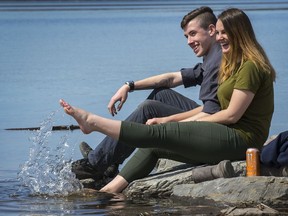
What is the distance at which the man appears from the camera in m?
8.95

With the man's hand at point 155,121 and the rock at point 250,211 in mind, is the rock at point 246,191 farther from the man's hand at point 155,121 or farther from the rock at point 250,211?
the man's hand at point 155,121

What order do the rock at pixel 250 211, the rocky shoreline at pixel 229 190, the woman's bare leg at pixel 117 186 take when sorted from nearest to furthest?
1. the rock at pixel 250 211
2. the rocky shoreline at pixel 229 190
3. the woman's bare leg at pixel 117 186

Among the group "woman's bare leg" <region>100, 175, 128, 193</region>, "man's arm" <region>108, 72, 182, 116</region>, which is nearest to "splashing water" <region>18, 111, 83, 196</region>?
"woman's bare leg" <region>100, 175, 128, 193</region>

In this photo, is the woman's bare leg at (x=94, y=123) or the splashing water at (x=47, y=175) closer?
the woman's bare leg at (x=94, y=123)

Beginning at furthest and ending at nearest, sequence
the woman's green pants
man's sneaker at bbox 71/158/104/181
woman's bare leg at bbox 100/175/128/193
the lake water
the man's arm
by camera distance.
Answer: the man's arm → man's sneaker at bbox 71/158/104/181 → woman's bare leg at bbox 100/175/128/193 → the lake water → the woman's green pants

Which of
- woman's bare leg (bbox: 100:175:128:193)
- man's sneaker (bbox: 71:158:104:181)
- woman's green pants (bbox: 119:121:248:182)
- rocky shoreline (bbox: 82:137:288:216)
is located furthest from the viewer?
man's sneaker (bbox: 71:158:104:181)

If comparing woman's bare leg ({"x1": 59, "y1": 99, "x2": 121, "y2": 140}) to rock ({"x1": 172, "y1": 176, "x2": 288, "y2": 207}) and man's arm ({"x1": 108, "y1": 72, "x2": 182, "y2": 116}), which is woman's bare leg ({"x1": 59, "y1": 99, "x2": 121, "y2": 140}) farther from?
man's arm ({"x1": 108, "y1": 72, "x2": 182, "y2": 116})

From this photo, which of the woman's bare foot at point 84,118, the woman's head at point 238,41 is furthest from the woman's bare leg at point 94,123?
the woman's head at point 238,41

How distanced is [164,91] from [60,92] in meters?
6.18

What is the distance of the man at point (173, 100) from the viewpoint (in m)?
8.95

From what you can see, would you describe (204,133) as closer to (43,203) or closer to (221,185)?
(221,185)

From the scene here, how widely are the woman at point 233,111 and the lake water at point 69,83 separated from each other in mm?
464

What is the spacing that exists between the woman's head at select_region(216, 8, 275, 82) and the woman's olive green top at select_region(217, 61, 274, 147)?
2.5 inches

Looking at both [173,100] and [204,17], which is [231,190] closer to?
[173,100]
